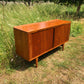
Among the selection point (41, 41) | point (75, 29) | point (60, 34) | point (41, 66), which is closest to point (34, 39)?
point (41, 41)

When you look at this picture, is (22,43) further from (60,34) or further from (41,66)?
(60,34)

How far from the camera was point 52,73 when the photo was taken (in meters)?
2.40

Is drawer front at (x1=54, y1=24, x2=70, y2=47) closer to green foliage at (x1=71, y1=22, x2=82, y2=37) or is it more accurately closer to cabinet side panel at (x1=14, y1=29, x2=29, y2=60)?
cabinet side panel at (x1=14, y1=29, x2=29, y2=60)

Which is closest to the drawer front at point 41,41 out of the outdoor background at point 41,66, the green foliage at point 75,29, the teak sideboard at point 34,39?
the teak sideboard at point 34,39

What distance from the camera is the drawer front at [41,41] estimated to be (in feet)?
7.24

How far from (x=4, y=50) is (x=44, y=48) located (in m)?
1.02

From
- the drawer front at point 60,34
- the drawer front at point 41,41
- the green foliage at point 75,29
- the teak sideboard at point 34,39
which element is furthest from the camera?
the green foliage at point 75,29

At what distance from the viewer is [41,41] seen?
A: 239 centimetres

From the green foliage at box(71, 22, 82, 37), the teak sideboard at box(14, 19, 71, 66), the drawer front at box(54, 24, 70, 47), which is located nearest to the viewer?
the teak sideboard at box(14, 19, 71, 66)

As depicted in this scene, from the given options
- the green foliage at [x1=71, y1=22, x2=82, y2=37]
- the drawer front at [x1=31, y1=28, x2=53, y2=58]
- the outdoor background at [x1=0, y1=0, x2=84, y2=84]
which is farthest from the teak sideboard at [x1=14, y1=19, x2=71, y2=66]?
the green foliage at [x1=71, y1=22, x2=82, y2=37]

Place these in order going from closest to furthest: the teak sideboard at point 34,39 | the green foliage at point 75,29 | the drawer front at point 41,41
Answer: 1. the teak sideboard at point 34,39
2. the drawer front at point 41,41
3. the green foliage at point 75,29

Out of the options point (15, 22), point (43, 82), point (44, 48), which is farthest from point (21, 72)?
point (15, 22)

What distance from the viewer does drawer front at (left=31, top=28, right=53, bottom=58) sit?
221 cm

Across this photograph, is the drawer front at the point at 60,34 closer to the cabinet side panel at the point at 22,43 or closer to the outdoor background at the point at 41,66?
the outdoor background at the point at 41,66
